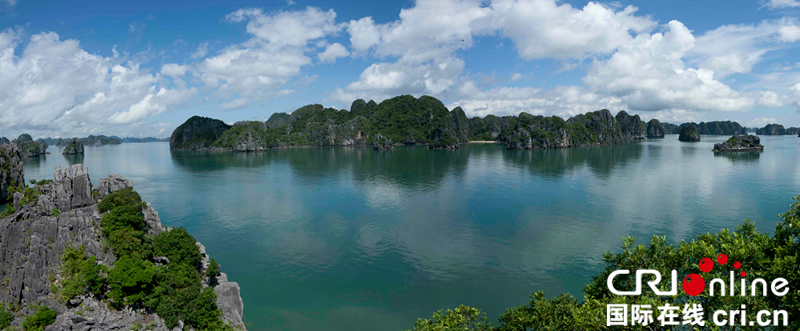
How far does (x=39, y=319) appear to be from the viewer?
3409 centimetres

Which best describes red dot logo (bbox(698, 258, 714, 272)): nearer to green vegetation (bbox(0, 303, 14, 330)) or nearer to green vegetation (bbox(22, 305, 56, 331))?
green vegetation (bbox(22, 305, 56, 331))

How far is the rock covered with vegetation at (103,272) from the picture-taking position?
34.6 meters

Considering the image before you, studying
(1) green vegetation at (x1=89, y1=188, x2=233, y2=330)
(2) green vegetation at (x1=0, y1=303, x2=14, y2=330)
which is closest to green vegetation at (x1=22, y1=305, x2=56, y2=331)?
(1) green vegetation at (x1=89, y1=188, x2=233, y2=330)

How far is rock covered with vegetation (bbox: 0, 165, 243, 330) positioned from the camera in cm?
3462

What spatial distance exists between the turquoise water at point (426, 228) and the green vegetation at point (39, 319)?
58.7 feet

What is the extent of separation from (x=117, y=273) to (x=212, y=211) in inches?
1918

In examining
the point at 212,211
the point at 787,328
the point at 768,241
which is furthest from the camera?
the point at 212,211

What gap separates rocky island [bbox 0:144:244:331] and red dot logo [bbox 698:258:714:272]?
127 ft

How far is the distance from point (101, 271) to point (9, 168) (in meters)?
97.8

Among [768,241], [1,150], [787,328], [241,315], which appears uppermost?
[1,150]

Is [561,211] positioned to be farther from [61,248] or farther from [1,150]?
[1,150]

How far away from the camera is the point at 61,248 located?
134 feet

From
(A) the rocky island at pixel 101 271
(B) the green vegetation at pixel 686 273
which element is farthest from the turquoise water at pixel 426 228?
(B) the green vegetation at pixel 686 273

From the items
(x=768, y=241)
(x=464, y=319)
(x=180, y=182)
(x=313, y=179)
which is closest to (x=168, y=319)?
(x=464, y=319)
